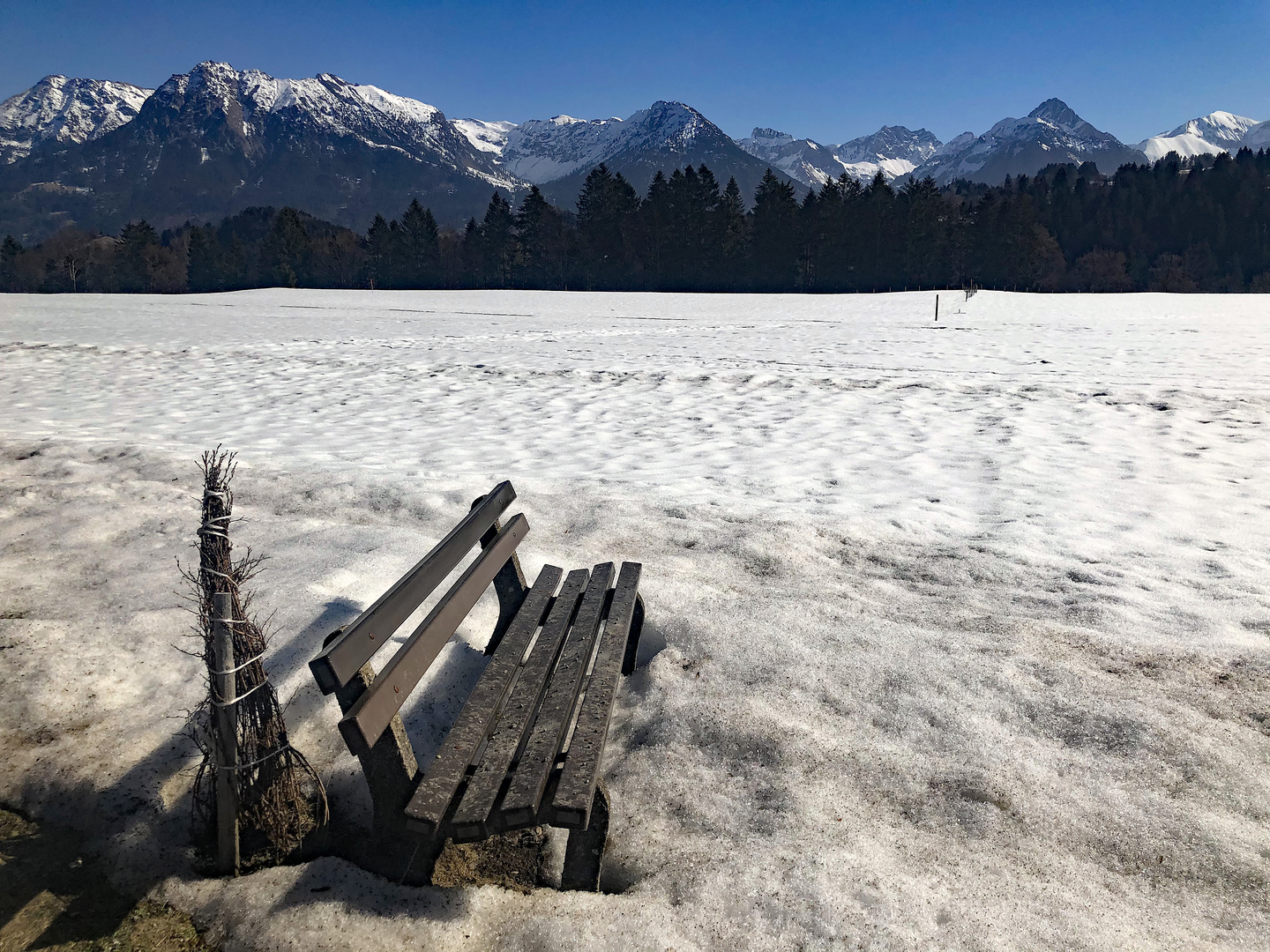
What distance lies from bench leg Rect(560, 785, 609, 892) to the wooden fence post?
1.20 metres

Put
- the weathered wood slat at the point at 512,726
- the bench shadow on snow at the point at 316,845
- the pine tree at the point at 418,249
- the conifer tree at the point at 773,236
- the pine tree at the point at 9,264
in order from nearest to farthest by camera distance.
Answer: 1. the weathered wood slat at the point at 512,726
2. the bench shadow on snow at the point at 316,845
3. the conifer tree at the point at 773,236
4. the pine tree at the point at 418,249
5. the pine tree at the point at 9,264

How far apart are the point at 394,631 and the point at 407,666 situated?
0.23 m

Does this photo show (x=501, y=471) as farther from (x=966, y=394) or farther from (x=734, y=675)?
(x=966, y=394)

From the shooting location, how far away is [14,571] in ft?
15.1

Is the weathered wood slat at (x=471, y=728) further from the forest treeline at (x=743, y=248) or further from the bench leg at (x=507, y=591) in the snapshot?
the forest treeline at (x=743, y=248)

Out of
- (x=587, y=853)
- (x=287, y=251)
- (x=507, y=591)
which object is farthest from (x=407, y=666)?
(x=287, y=251)

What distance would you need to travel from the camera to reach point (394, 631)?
8.63 ft

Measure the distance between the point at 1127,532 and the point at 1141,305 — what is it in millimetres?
31773

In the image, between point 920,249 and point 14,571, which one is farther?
point 920,249

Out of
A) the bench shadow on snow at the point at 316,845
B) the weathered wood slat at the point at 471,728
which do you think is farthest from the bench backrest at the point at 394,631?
the bench shadow on snow at the point at 316,845

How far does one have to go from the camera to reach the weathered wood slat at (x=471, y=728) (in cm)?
224

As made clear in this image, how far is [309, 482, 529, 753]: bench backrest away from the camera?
7.07 feet

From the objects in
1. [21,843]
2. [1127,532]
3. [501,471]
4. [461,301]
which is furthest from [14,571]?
[461,301]

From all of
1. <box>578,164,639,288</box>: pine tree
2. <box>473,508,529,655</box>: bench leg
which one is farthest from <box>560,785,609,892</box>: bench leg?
<box>578,164,639,288</box>: pine tree
